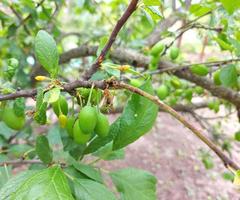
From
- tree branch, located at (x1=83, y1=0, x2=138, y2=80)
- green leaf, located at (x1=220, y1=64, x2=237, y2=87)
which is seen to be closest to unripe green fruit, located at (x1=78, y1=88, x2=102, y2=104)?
tree branch, located at (x1=83, y1=0, x2=138, y2=80)

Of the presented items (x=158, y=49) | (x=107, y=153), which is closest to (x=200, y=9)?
(x=158, y=49)

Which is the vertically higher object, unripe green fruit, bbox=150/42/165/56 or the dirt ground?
unripe green fruit, bbox=150/42/165/56

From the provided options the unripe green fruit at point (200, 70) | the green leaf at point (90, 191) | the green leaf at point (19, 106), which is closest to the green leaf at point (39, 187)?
the green leaf at point (90, 191)

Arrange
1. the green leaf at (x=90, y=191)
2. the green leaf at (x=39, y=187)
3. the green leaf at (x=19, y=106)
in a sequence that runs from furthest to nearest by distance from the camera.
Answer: the green leaf at (x=19, y=106) → the green leaf at (x=90, y=191) → the green leaf at (x=39, y=187)

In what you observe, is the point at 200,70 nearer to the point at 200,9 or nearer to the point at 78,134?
the point at 200,9

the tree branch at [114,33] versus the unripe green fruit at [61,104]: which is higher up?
the tree branch at [114,33]

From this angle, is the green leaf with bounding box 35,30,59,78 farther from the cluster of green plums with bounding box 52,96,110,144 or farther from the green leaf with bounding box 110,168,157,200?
the green leaf with bounding box 110,168,157,200

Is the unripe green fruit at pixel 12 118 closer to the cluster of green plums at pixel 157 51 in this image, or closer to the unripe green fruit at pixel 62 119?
the unripe green fruit at pixel 62 119
